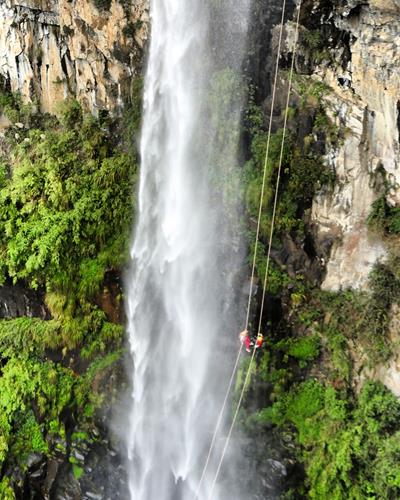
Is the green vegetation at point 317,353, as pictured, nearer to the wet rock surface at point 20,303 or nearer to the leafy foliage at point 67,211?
the leafy foliage at point 67,211

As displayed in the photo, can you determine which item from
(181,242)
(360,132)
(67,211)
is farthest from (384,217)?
(67,211)

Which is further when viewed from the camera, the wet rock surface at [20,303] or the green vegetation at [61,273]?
the wet rock surface at [20,303]

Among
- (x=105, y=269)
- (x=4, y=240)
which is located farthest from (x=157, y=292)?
(x=4, y=240)

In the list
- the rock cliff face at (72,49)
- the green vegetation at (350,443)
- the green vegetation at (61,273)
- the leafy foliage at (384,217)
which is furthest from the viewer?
the rock cliff face at (72,49)

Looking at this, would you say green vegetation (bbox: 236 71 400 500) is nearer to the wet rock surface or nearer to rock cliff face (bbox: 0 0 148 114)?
rock cliff face (bbox: 0 0 148 114)

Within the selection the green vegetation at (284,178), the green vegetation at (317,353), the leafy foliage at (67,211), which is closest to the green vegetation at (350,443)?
the green vegetation at (317,353)

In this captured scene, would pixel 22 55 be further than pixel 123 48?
Yes

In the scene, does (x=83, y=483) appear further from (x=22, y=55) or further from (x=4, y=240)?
(x=22, y=55)
